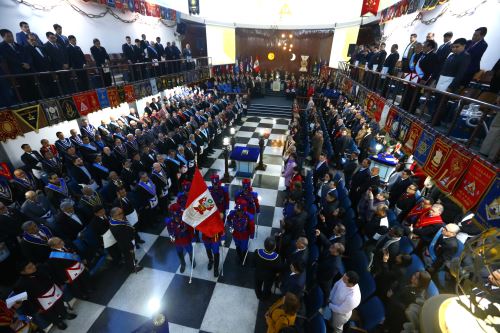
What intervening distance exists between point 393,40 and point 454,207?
10963mm

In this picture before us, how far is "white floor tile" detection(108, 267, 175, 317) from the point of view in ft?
14.6

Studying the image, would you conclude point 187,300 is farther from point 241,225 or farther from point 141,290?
point 241,225

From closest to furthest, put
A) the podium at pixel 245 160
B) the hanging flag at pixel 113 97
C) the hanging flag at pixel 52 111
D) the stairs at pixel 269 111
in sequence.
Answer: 1. the hanging flag at pixel 52 111
2. the podium at pixel 245 160
3. the hanging flag at pixel 113 97
4. the stairs at pixel 269 111

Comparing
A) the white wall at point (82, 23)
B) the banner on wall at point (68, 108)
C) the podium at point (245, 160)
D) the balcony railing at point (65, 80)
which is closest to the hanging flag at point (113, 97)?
the balcony railing at point (65, 80)

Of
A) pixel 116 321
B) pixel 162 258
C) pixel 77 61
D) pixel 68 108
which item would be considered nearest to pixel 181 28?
pixel 77 61

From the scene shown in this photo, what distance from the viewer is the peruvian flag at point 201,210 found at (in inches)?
160

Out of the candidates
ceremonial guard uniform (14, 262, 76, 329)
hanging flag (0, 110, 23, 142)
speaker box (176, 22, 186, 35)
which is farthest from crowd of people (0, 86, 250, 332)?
speaker box (176, 22, 186, 35)

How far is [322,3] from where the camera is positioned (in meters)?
18.8

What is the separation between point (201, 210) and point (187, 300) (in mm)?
1943

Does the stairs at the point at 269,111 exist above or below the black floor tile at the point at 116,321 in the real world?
above

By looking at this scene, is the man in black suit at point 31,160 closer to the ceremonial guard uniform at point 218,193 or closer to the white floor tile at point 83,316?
the white floor tile at point 83,316

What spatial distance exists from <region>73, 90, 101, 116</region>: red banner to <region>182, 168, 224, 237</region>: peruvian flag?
22.8 feet

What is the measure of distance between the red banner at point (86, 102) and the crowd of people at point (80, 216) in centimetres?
70

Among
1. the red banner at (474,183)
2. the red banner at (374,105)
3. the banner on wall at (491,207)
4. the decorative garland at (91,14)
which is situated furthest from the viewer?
the decorative garland at (91,14)
